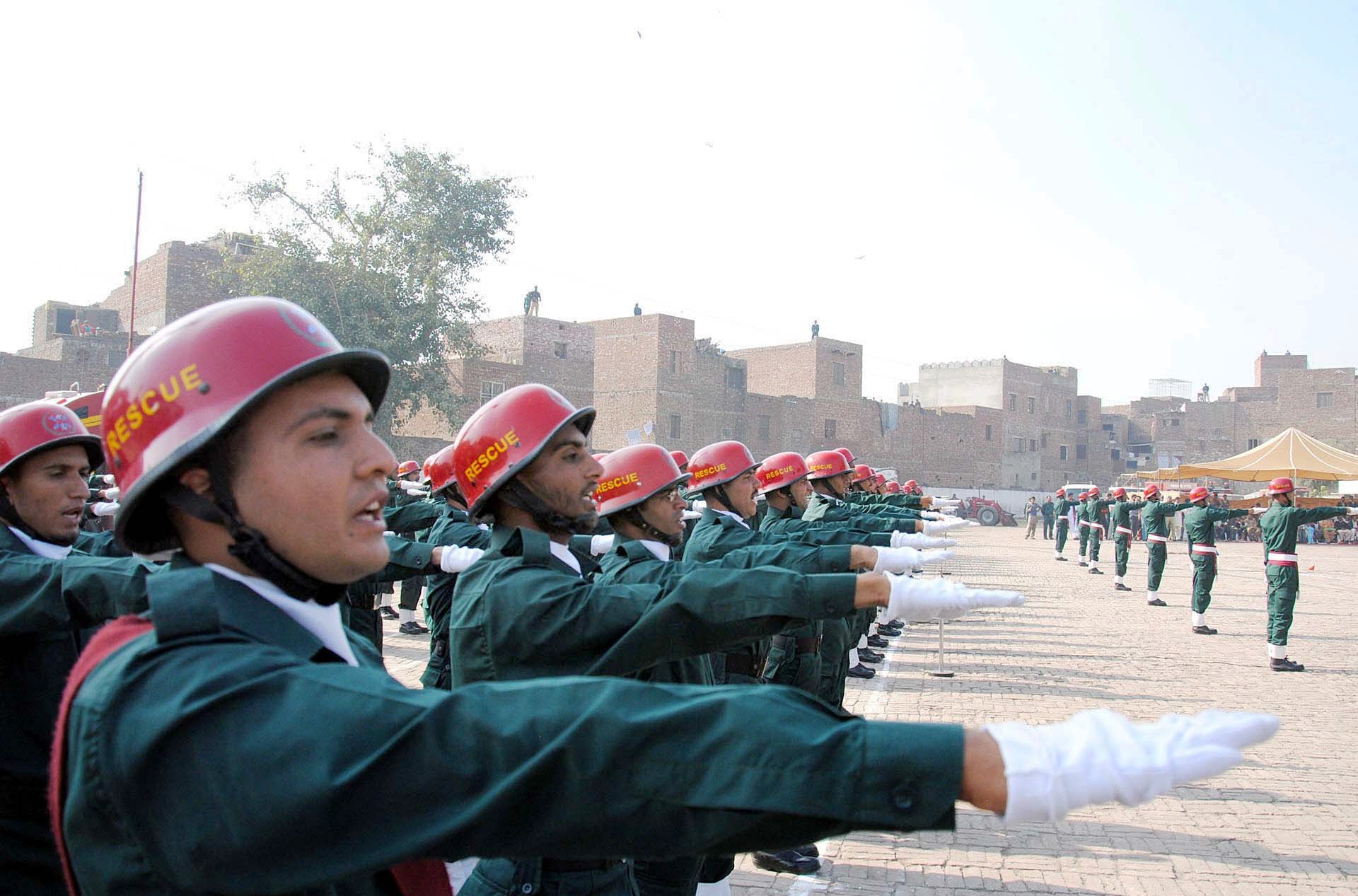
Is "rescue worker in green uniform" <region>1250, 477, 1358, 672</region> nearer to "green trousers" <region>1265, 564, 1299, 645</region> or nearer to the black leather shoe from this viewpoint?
"green trousers" <region>1265, 564, 1299, 645</region>

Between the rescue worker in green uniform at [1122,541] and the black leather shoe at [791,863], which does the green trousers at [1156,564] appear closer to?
the rescue worker in green uniform at [1122,541]

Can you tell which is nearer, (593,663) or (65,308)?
(593,663)

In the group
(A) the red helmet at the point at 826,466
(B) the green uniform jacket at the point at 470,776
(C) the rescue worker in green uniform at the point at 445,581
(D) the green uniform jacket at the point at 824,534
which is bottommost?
(C) the rescue worker in green uniform at the point at 445,581

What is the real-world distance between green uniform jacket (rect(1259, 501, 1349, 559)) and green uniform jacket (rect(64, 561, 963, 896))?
14.8 m

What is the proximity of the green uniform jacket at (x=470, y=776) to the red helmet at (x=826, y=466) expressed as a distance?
11.3 meters

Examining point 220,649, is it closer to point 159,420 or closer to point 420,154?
point 159,420

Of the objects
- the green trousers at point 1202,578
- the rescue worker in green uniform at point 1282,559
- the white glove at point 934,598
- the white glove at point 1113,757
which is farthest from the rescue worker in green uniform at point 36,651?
the green trousers at point 1202,578

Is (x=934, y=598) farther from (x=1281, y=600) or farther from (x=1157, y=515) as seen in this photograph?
(x=1157, y=515)

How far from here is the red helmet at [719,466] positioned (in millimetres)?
7621

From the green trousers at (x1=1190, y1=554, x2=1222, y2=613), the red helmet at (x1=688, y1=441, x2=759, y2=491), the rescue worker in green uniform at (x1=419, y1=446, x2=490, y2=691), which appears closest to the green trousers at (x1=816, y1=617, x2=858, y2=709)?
the red helmet at (x1=688, y1=441, x2=759, y2=491)

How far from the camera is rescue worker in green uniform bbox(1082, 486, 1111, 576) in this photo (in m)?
28.1

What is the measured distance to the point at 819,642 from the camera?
8.23 meters

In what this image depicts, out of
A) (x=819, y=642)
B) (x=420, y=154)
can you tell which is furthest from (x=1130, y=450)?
(x=819, y=642)

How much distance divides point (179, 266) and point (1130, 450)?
2801 inches
